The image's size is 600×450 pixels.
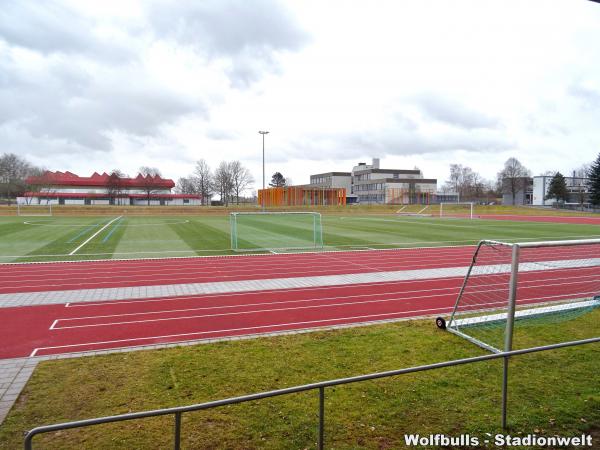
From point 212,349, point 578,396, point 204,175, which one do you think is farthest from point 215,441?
point 204,175

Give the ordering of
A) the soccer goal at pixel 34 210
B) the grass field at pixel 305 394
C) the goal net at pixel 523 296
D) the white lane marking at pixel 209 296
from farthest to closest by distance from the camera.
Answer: the soccer goal at pixel 34 210 → the white lane marking at pixel 209 296 → the goal net at pixel 523 296 → the grass field at pixel 305 394

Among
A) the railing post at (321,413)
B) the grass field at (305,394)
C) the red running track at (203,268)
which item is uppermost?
the railing post at (321,413)

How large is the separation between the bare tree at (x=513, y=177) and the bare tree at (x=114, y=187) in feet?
292

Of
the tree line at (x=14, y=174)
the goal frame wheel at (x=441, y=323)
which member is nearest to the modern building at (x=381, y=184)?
the tree line at (x=14, y=174)

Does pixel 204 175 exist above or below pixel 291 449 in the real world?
above

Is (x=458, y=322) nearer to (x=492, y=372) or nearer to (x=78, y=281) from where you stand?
(x=492, y=372)

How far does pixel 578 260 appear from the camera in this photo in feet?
53.1

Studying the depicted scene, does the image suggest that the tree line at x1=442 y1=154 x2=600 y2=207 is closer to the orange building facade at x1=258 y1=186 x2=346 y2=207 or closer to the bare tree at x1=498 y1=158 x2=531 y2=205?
the bare tree at x1=498 y1=158 x2=531 y2=205

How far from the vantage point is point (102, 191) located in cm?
8956

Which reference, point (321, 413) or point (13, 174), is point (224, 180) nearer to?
point (13, 174)

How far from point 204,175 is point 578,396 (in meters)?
99.6

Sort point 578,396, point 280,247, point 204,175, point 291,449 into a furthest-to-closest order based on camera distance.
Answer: point 204,175, point 280,247, point 578,396, point 291,449

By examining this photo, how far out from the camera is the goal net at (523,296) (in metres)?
6.98

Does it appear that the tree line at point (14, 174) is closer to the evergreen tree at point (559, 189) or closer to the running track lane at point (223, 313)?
the running track lane at point (223, 313)
